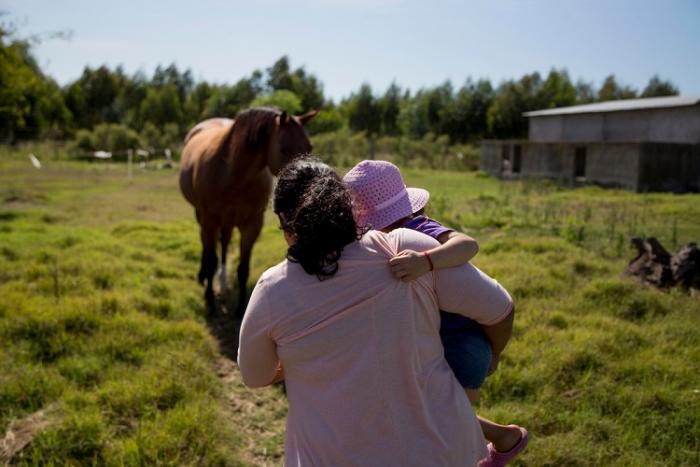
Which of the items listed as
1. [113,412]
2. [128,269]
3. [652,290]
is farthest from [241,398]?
[652,290]

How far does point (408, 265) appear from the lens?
4.09 feet

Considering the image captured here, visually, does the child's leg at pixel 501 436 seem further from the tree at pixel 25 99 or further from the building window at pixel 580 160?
the building window at pixel 580 160

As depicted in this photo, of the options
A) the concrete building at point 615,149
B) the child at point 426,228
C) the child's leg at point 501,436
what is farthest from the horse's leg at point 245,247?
the concrete building at point 615,149

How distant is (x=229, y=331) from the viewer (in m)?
4.52

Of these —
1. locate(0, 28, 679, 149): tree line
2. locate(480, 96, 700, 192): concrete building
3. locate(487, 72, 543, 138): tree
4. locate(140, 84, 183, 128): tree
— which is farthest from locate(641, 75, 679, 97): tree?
locate(140, 84, 183, 128): tree

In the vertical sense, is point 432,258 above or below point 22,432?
above

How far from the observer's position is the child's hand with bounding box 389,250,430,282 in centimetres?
125

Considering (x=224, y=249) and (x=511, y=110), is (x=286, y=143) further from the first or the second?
(x=511, y=110)

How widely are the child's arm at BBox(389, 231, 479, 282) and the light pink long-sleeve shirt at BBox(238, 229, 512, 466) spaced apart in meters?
0.03

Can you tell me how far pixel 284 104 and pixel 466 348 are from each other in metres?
36.8

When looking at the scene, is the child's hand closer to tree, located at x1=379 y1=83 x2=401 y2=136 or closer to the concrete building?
the concrete building

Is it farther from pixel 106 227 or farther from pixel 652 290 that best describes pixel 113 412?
pixel 106 227

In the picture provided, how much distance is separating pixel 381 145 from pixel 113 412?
99.9ft

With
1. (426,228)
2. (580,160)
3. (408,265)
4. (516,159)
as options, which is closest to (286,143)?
(426,228)
